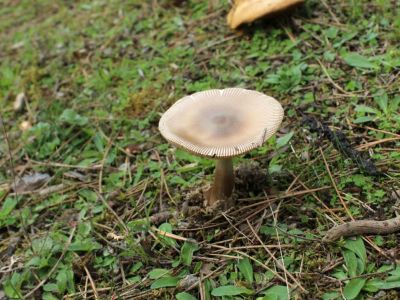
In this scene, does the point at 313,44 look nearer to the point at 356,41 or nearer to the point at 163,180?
the point at 356,41

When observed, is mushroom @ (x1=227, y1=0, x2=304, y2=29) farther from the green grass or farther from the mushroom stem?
the mushroom stem

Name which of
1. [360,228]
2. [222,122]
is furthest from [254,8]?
[360,228]

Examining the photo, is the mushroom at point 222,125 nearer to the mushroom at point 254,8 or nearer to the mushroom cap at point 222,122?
the mushroom cap at point 222,122

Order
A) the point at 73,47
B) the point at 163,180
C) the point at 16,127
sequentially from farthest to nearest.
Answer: the point at 73,47 → the point at 16,127 → the point at 163,180

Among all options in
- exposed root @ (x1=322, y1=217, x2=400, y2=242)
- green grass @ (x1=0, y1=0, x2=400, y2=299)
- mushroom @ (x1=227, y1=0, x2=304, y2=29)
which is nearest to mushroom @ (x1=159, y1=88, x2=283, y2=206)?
green grass @ (x1=0, y1=0, x2=400, y2=299)

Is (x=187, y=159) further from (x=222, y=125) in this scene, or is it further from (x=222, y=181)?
(x=222, y=125)

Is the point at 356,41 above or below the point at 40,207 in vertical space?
above

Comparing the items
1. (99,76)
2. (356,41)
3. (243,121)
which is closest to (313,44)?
(356,41)

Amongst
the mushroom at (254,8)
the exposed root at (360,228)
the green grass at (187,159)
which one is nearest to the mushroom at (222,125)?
the green grass at (187,159)
